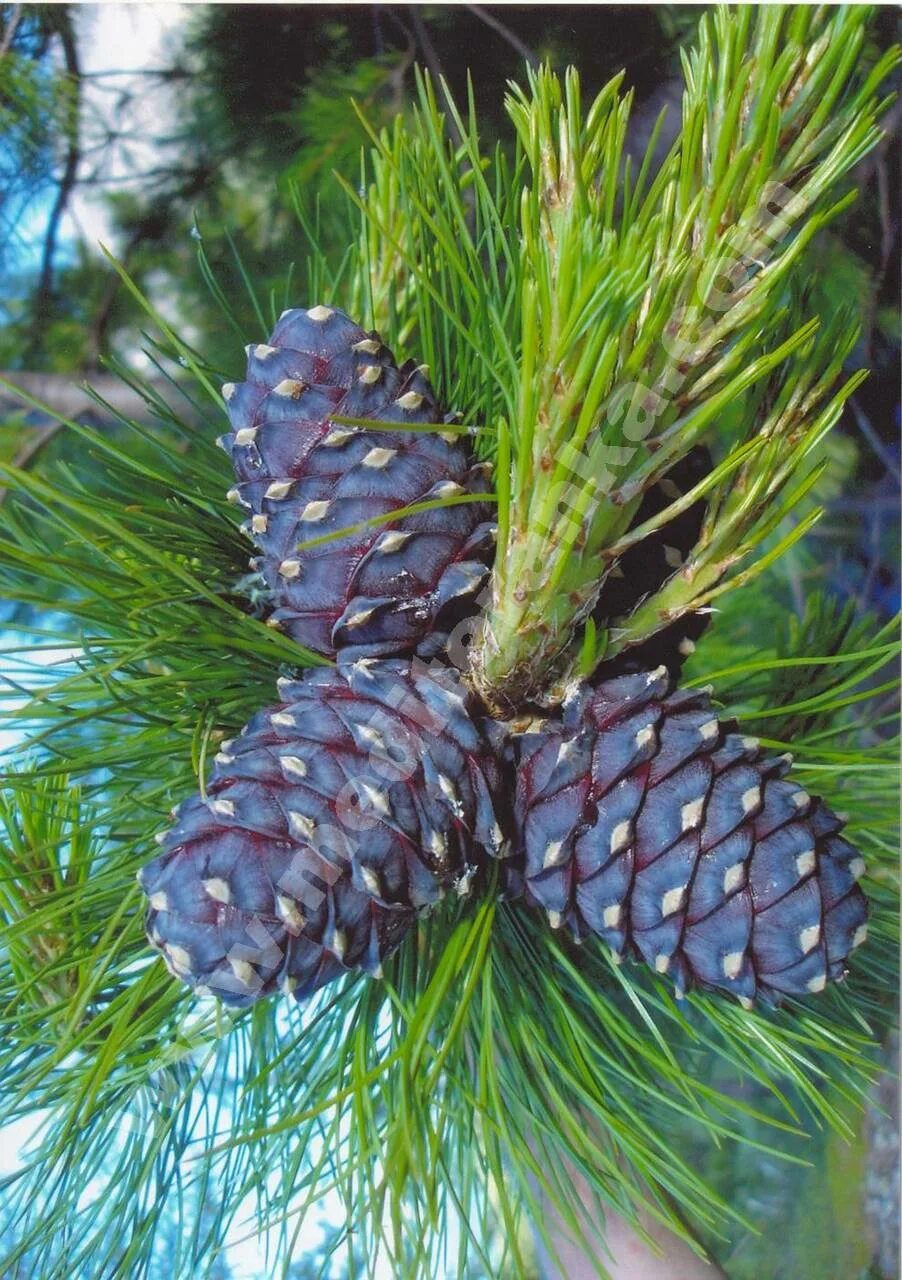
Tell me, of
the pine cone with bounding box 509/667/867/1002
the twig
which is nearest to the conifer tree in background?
the pine cone with bounding box 509/667/867/1002

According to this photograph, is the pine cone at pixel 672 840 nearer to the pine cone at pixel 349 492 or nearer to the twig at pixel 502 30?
the pine cone at pixel 349 492

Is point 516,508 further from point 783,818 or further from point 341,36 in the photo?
point 341,36

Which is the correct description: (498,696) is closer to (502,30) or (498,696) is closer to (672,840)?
(672,840)

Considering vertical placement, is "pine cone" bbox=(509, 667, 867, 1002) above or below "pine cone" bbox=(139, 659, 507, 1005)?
below

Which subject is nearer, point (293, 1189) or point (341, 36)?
point (293, 1189)

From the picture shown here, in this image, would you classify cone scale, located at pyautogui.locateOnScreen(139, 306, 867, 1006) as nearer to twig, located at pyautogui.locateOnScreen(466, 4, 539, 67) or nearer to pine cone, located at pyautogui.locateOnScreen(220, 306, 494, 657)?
pine cone, located at pyautogui.locateOnScreen(220, 306, 494, 657)

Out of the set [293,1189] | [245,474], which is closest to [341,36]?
[245,474]

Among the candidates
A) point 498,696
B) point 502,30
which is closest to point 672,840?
point 498,696
